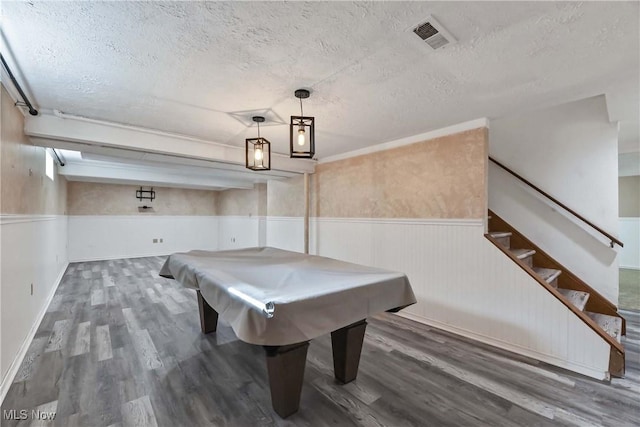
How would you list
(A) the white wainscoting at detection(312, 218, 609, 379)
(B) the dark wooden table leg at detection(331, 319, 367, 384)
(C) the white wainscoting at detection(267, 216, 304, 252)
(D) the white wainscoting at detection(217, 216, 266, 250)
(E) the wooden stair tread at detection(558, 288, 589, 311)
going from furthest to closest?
(D) the white wainscoting at detection(217, 216, 266, 250)
(C) the white wainscoting at detection(267, 216, 304, 252)
(E) the wooden stair tread at detection(558, 288, 589, 311)
(A) the white wainscoting at detection(312, 218, 609, 379)
(B) the dark wooden table leg at detection(331, 319, 367, 384)

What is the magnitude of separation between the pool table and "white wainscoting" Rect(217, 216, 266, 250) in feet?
15.4

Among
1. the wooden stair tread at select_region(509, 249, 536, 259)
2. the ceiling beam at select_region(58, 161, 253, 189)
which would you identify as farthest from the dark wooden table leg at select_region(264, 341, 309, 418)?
the ceiling beam at select_region(58, 161, 253, 189)

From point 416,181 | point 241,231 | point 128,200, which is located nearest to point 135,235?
point 128,200

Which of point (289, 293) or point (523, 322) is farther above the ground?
point (289, 293)

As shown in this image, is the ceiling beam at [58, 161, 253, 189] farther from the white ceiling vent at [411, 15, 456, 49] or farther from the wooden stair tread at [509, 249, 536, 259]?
the white ceiling vent at [411, 15, 456, 49]

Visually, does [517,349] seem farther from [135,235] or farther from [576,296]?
[135,235]

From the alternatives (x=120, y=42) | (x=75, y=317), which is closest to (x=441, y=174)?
(x=120, y=42)

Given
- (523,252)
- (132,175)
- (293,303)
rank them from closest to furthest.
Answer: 1. (293,303)
2. (523,252)
3. (132,175)

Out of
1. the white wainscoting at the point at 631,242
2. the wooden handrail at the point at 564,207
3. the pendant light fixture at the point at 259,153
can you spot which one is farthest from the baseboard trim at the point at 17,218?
the white wainscoting at the point at 631,242

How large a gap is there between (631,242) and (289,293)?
8235 millimetres

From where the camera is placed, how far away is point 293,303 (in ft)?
4.81

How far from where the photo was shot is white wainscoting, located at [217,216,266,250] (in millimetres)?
7254

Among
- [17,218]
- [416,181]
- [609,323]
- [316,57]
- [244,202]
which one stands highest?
[316,57]

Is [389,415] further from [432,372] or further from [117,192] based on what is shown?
[117,192]
